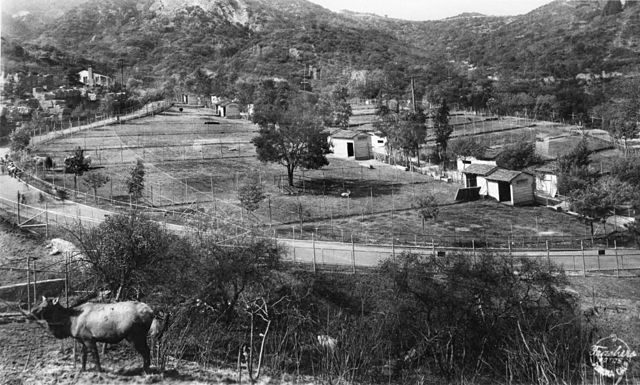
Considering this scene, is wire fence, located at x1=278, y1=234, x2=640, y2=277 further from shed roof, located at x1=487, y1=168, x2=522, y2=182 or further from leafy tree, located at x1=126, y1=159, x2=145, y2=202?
leafy tree, located at x1=126, y1=159, x2=145, y2=202

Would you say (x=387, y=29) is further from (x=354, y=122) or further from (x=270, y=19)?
(x=354, y=122)

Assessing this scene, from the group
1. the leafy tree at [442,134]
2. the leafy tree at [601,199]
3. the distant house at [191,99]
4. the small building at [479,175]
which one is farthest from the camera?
the distant house at [191,99]

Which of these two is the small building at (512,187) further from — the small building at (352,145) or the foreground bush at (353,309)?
the small building at (352,145)

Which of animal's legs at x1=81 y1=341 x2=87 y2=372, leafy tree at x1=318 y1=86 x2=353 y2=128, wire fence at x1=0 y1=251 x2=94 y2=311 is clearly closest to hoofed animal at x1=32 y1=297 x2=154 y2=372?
animal's legs at x1=81 y1=341 x2=87 y2=372

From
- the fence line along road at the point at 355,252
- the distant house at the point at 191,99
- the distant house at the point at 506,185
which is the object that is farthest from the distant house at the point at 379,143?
the distant house at the point at 191,99

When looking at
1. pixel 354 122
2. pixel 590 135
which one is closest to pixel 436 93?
pixel 354 122

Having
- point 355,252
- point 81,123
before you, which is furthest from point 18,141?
point 355,252
